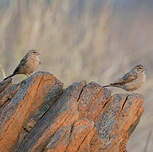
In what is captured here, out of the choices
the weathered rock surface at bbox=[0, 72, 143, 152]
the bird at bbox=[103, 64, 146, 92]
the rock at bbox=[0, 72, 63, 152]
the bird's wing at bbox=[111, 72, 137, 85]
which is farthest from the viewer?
the bird's wing at bbox=[111, 72, 137, 85]

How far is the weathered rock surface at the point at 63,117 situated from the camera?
19.6 metres

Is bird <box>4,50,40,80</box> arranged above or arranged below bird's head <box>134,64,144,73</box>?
below

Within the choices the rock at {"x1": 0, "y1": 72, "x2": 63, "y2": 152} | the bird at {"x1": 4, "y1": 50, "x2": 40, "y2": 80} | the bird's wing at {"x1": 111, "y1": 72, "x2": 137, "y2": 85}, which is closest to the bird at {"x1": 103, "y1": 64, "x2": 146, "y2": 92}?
the bird's wing at {"x1": 111, "y1": 72, "x2": 137, "y2": 85}

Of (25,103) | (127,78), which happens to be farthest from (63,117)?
(127,78)

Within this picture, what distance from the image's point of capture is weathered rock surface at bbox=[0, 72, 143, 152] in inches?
771

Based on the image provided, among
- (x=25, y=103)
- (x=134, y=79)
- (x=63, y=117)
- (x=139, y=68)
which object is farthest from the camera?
(x=139, y=68)

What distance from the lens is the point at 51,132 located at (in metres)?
19.7

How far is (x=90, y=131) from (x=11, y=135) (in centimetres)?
452

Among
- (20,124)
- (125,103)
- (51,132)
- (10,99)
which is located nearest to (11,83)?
(10,99)

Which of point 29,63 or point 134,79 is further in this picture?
point 29,63

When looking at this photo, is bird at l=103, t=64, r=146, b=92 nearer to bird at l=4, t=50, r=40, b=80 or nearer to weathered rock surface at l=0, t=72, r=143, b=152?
weathered rock surface at l=0, t=72, r=143, b=152

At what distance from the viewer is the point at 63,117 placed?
20.0 m

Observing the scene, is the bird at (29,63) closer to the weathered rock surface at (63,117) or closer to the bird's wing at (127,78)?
the weathered rock surface at (63,117)

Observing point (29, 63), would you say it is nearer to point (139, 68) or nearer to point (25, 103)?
point (25, 103)
